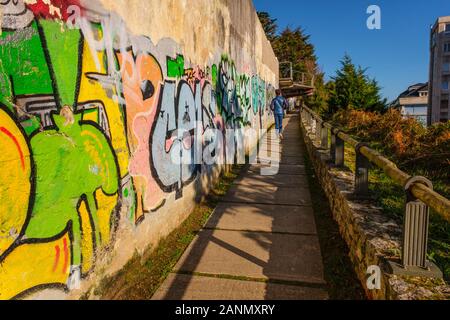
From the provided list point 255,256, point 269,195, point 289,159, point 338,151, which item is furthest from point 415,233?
point 289,159

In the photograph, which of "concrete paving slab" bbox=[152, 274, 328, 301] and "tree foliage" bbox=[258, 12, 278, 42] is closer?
"concrete paving slab" bbox=[152, 274, 328, 301]

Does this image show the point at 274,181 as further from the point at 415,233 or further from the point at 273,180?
the point at 415,233

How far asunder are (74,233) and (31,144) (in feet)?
2.39

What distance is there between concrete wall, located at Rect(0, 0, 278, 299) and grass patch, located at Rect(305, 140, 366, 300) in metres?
1.83


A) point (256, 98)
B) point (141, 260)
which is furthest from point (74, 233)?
point (256, 98)

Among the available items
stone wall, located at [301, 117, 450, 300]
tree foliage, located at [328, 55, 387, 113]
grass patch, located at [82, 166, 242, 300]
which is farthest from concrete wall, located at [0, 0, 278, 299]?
tree foliage, located at [328, 55, 387, 113]

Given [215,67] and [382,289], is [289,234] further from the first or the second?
[215,67]

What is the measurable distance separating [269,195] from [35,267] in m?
4.41

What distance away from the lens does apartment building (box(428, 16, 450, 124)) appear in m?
67.4

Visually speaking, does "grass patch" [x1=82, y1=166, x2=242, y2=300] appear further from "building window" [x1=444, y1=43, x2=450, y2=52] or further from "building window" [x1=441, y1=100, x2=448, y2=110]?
"building window" [x1=444, y1=43, x2=450, y2=52]

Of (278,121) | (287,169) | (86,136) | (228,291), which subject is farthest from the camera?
(278,121)

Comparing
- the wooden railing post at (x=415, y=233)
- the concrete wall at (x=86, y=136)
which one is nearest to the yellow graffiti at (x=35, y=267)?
the concrete wall at (x=86, y=136)

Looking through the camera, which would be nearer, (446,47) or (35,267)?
(35,267)

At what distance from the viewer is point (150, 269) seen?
349 centimetres
